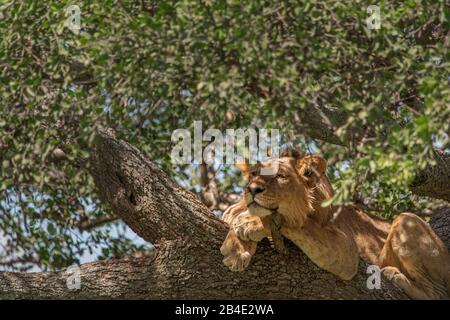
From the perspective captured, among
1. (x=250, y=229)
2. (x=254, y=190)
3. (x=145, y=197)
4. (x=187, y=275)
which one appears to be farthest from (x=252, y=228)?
(x=145, y=197)

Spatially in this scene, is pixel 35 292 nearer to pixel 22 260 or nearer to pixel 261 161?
pixel 261 161

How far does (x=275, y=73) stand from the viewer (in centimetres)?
633

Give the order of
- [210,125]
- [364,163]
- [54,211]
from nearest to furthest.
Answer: [364,163] → [210,125] → [54,211]

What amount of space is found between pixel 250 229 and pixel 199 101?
99 centimetres

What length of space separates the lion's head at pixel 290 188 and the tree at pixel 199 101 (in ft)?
0.67

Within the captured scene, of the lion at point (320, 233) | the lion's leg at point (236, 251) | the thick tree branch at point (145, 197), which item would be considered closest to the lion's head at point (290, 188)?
the lion at point (320, 233)

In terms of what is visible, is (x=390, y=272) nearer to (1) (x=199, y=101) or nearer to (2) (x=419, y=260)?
(2) (x=419, y=260)

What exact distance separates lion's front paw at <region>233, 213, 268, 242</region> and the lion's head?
101mm

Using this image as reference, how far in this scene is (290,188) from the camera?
283 inches

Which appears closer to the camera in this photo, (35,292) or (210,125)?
(210,125)

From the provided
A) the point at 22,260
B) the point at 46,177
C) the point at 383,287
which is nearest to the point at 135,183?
the point at 46,177

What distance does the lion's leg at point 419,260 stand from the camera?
756 cm
